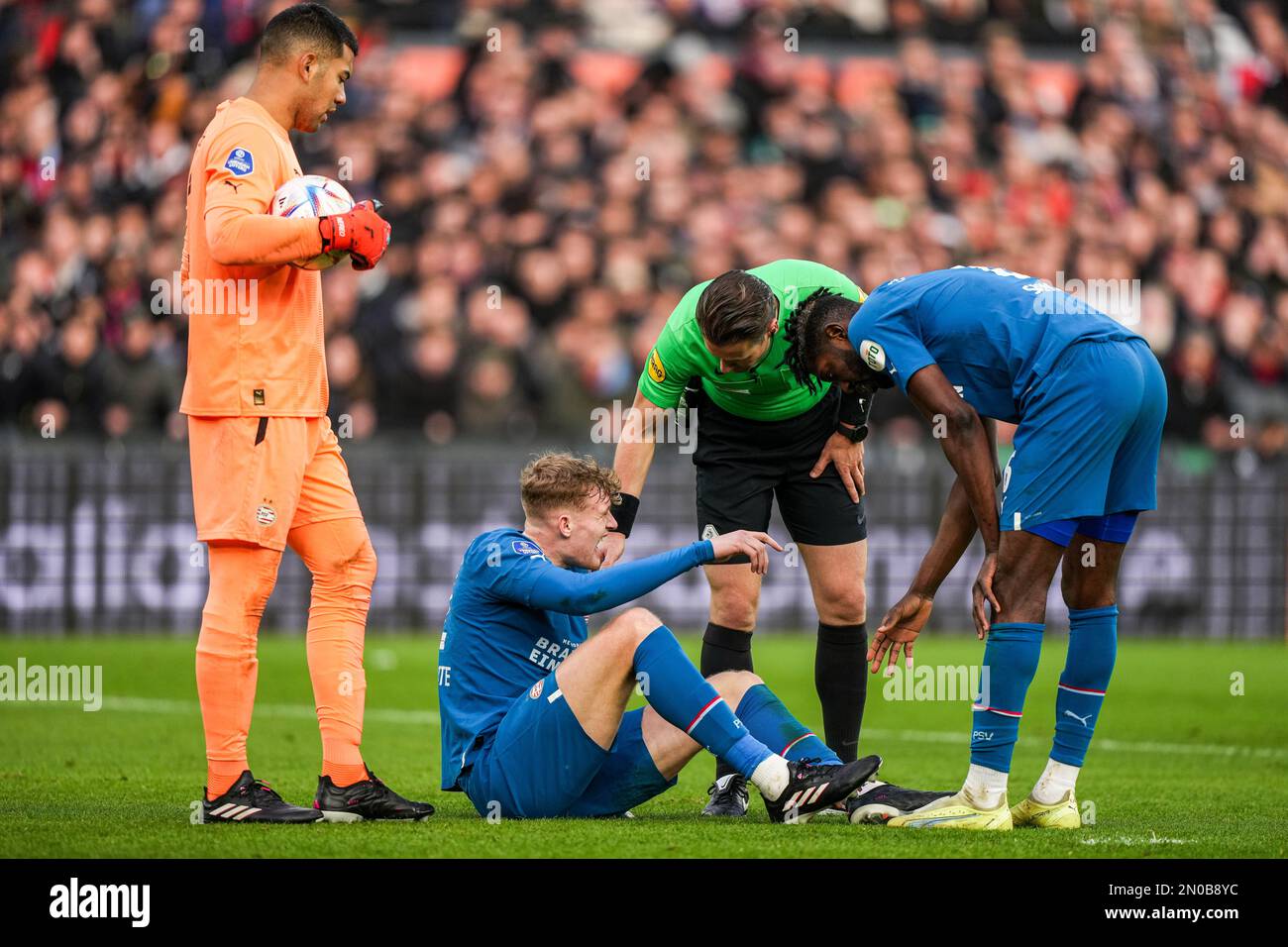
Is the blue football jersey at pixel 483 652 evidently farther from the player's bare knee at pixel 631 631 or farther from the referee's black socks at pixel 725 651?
the referee's black socks at pixel 725 651

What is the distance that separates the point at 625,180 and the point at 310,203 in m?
9.68

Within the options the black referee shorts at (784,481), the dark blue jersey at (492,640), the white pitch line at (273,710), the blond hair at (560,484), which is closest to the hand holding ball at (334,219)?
the blond hair at (560,484)

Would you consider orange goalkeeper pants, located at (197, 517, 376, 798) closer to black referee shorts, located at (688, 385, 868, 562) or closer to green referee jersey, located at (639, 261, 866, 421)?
green referee jersey, located at (639, 261, 866, 421)

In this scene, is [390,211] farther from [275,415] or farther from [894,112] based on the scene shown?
[275,415]

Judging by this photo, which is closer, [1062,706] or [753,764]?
[753,764]

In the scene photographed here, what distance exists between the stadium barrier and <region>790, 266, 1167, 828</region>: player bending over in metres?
7.89

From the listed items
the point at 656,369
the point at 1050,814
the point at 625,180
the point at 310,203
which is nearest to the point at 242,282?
the point at 310,203

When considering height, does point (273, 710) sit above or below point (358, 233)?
below

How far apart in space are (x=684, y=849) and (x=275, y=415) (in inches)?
71.8

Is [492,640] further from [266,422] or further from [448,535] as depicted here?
[448,535]

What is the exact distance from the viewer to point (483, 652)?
5.61 metres

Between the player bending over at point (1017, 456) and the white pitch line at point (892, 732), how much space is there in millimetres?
2761

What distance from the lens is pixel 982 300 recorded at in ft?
17.9

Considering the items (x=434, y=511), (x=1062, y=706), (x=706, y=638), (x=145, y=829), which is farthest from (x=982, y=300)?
(x=434, y=511)
